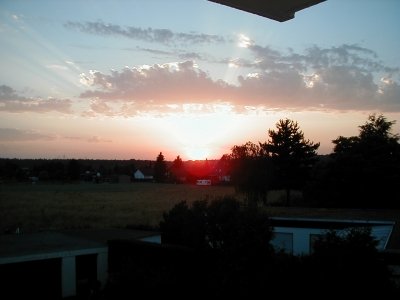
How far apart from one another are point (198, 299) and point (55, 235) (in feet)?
33.3

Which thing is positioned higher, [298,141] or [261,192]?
[298,141]

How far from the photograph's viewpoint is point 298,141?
150 feet

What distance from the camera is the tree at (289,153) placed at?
43906mm

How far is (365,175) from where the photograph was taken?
129 feet

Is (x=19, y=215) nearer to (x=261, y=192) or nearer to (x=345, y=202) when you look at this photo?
(x=261, y=192)

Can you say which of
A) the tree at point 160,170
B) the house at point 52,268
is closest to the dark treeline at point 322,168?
the house at point 52,268

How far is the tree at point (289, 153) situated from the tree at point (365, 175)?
9.98 feet

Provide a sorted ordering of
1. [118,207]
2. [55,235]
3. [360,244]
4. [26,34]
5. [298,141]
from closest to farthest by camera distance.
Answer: [360,244], [26,34], [55,235], [298,141], [118,207]

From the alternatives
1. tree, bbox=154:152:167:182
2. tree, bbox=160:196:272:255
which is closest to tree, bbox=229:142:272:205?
tree, bbox=160:196:272:255

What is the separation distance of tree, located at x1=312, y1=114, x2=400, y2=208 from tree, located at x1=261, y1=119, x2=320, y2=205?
304cm

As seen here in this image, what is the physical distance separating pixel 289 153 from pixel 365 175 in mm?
8284

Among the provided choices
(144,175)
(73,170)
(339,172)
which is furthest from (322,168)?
(144,175)

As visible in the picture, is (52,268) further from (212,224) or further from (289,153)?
(289,153)

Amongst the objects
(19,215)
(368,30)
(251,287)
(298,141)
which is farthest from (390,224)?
(19,215)
